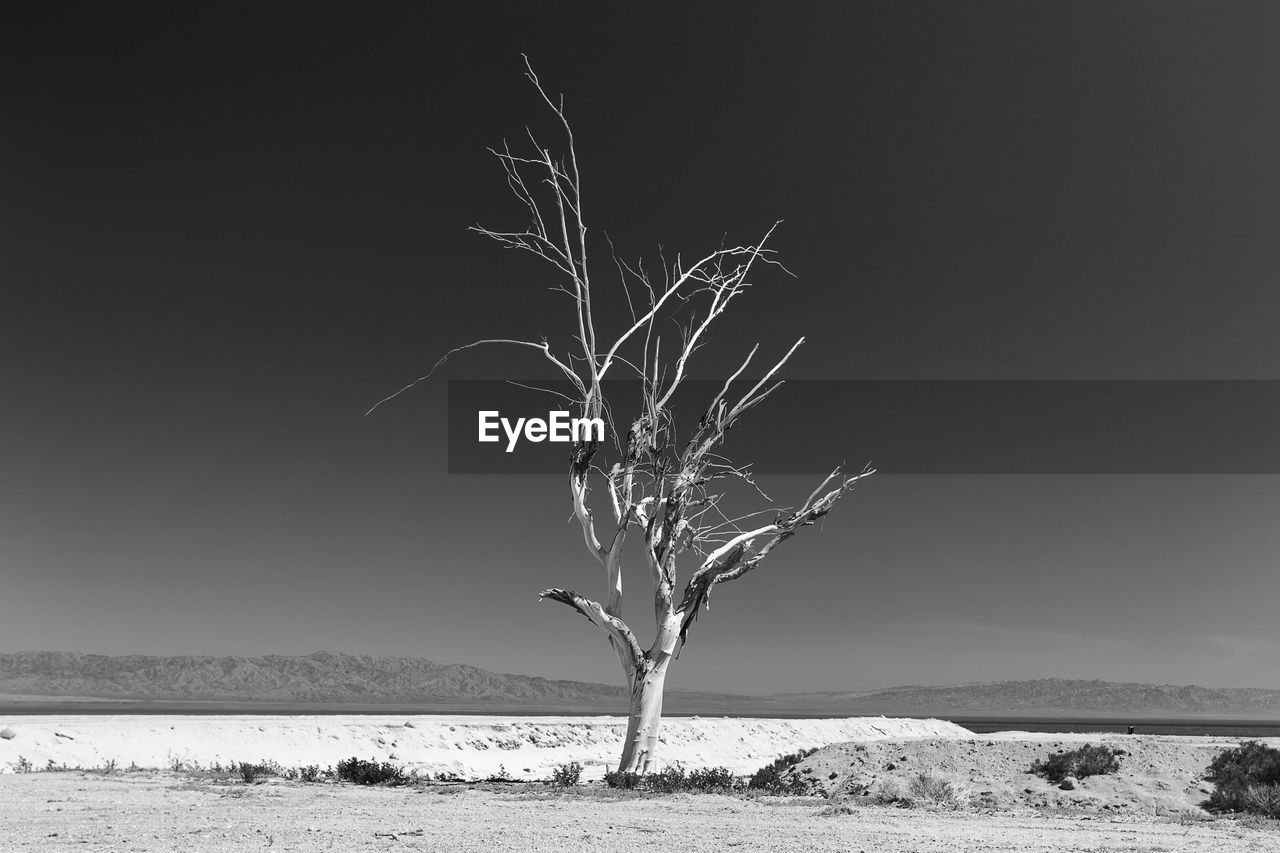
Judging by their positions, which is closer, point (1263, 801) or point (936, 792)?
point (1263, 801)

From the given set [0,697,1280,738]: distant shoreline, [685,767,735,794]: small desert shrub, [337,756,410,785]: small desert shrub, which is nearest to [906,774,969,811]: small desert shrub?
[685,767,735,794]: small desert shrub

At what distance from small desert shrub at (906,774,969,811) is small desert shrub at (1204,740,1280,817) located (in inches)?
133

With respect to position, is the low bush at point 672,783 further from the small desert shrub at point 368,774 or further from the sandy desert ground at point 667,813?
the small desert shrub at point 368,774

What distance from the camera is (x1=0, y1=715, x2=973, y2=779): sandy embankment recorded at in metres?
23.0

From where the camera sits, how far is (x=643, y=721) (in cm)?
1563

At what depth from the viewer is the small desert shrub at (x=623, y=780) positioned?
14.3m

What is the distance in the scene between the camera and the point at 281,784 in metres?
14.9

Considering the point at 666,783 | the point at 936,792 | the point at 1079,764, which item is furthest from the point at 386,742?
the point at 1079,764

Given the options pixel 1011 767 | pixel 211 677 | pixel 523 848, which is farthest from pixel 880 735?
pixel 211 677

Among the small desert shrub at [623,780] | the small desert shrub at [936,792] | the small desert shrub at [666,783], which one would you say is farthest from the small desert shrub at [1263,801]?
the small desert shrub at [623,780]

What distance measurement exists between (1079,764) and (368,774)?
11020mm

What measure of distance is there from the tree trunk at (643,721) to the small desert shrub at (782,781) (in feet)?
5.16

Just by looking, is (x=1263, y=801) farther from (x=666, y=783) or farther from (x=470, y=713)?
(x=470, y=713)

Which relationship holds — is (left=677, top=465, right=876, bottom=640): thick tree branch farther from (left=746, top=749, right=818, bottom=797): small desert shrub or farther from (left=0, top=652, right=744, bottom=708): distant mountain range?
(left=0, top=652, right=744, bottom=708): distant mountain range
